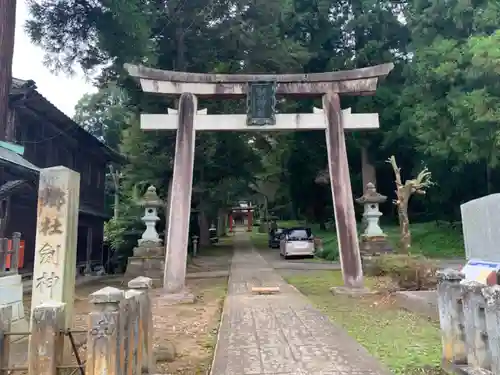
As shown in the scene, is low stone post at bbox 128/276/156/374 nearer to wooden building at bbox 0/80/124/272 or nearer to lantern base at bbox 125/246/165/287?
wooden building at bbox 0/80/124/272

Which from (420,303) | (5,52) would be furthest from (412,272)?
(5,52)

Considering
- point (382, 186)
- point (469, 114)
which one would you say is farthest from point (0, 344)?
point (382, 186)

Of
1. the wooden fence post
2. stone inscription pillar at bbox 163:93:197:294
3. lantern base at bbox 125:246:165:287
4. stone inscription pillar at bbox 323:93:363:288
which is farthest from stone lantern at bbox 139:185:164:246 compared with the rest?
the wooden fence post

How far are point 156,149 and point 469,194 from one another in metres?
16.9

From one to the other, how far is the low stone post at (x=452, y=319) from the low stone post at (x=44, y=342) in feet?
13.6

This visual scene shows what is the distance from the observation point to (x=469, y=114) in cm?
1614

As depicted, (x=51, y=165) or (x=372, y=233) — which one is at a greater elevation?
(x=51, y=165)

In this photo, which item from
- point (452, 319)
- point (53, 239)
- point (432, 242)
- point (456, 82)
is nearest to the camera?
point (452, 319)

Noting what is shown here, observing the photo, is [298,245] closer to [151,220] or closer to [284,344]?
[151,220]

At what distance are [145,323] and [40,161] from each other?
13577 mm

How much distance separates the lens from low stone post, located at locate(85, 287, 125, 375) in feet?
11.4

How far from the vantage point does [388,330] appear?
24.3 ft

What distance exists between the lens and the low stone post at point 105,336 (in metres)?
3.46

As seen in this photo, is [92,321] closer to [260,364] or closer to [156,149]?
[260,364]
